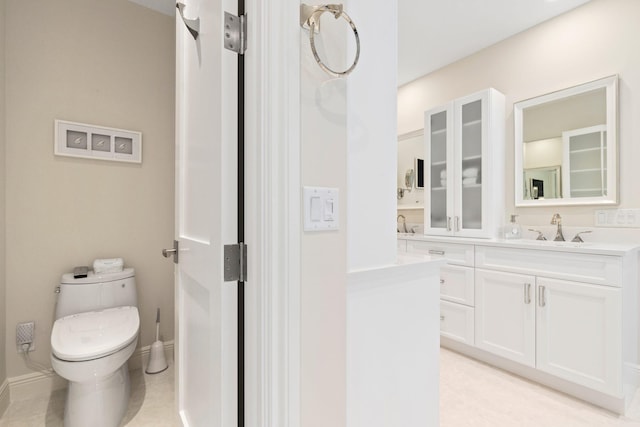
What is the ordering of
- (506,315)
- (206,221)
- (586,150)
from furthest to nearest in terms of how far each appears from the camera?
(586,150), (506,315), (206,221)

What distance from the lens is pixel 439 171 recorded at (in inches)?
111

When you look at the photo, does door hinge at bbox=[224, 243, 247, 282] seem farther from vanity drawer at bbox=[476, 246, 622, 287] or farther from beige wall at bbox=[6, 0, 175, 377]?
vanity drawer at bbox=[476, 246, 622, 287]

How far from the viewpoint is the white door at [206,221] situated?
75cm

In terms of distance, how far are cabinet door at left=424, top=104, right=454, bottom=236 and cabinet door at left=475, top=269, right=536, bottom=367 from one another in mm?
613

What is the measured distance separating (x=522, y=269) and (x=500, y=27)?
1897 millimetres

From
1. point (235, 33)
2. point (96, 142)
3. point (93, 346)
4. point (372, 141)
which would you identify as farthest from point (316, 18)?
point (96, 142)

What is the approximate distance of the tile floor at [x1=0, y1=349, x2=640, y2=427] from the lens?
1574mm

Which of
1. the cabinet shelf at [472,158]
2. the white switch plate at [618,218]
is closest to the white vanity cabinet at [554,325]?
the white switch plate at [618,218]

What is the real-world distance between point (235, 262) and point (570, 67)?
2766 mm

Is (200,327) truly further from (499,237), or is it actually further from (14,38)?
(499,237)

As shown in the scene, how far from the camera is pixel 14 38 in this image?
173cm

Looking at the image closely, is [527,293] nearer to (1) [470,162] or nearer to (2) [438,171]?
(1) [470,162]

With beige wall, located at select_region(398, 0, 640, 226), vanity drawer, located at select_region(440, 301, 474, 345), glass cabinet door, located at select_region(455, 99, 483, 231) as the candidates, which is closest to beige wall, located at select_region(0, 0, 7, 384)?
vanity drawer, located at select_region(440, 301, 474, 345)

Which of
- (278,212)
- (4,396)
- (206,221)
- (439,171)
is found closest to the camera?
(278,212)
